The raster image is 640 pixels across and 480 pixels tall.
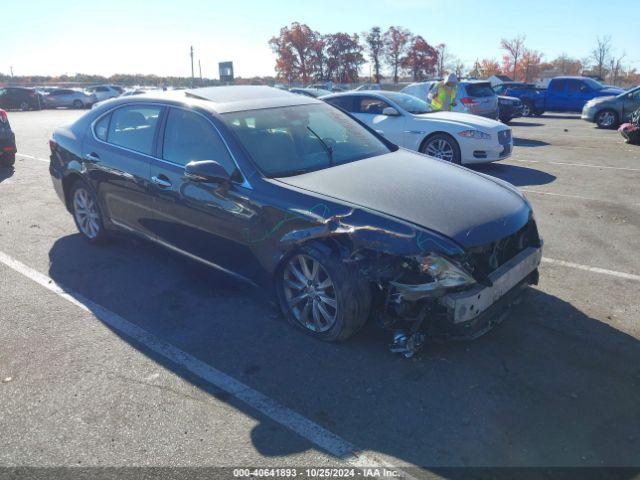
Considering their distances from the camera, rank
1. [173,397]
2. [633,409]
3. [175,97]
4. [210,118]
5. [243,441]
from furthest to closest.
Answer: [175,97] < [210,118] < [173,397] < [633,409] < [243,441]

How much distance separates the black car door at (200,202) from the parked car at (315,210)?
0.04 feet

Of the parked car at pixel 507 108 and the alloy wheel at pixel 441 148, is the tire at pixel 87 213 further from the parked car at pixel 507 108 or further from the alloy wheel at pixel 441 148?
the parked car at pixel 507 108

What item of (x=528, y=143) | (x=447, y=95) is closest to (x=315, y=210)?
(x=447, y=95)

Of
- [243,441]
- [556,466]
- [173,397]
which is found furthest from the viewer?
[173,397]

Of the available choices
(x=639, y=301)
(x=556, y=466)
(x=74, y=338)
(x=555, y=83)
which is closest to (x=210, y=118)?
(x=74, y=338)

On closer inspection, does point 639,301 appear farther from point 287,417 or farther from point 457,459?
point 287,417

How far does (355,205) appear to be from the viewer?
3.65 meters

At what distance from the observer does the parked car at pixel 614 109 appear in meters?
17.4

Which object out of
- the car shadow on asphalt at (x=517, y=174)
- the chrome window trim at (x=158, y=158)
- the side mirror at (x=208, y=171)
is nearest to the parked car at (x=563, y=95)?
the car shadow on asphalt at (x=517, y=174)

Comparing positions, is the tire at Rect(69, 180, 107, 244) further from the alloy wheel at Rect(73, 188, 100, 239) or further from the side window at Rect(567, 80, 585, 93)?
the side window at Rect(567, 80, 585, 93)

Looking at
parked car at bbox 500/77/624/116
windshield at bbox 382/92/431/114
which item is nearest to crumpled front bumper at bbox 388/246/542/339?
windshield at bbox 382/92/431/114

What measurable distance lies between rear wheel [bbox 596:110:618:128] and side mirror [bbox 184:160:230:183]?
683 inches

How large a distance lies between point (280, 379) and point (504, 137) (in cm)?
775

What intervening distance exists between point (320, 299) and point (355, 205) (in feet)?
2.33
